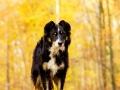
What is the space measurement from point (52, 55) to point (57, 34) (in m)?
0.51

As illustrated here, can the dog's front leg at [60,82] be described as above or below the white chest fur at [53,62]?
below

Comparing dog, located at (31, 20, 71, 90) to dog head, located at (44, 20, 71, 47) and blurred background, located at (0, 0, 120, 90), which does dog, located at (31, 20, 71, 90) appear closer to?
dog head, located at (44, 20, 71, 47)

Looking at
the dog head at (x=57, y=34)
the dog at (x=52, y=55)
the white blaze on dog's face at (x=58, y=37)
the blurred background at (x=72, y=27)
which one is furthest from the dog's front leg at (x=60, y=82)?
the blurred background at (x=72, y=27)

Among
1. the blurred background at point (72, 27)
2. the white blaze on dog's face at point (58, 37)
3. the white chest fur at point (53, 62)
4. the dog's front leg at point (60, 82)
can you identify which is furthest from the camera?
the blurred background at point (72, 27)

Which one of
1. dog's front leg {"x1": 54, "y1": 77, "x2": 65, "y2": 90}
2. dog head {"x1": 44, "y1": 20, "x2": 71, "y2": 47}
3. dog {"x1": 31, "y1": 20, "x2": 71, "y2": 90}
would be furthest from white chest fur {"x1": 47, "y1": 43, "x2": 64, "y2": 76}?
dog's front leg {"x1": 54, "y1": 77, "x2": 65, "y2": 90}

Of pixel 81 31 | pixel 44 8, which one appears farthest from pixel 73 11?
pixel 81 31

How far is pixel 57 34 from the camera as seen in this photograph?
7.12 m

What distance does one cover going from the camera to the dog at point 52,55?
7.15 m

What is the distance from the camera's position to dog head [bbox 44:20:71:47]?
23.0 feet

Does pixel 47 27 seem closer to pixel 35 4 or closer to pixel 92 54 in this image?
pixel 92 54

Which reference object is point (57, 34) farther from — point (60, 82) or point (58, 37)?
point (60, 82)

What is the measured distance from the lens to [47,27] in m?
7.27

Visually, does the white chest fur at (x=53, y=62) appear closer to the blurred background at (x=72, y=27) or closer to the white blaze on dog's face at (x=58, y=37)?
the white blaze on dog's face at (x=58, y=37)

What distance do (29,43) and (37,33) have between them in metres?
1.81
